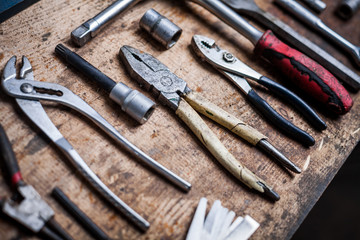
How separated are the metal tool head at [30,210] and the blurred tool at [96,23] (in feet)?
1.74

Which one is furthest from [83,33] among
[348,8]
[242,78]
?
[348,8]

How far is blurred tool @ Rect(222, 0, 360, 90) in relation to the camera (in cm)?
125

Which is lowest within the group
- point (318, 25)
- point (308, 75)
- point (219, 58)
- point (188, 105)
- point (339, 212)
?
point (339, 212)

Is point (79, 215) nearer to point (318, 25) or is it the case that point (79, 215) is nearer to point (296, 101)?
point (296, 101)

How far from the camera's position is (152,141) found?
1000 millimetres

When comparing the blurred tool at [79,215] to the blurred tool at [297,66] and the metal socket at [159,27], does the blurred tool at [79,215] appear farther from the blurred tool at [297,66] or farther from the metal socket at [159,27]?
the blurred tool at [297,66]

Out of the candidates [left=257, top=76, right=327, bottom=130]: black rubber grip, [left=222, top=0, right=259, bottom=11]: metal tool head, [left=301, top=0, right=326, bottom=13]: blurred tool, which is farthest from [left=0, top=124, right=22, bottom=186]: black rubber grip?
[left=301, top=0, right=326, bottom=13]: blurred tool

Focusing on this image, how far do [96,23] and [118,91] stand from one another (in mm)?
296

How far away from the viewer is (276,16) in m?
1.40

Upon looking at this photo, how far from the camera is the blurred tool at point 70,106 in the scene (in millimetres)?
858

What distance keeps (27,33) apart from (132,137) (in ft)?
1.72

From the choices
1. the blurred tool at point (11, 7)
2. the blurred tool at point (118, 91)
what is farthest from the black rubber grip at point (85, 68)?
the blurred tool at point (11, 7)

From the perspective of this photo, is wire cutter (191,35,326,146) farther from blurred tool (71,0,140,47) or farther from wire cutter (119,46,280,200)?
blurred tool (71,0,140,47)

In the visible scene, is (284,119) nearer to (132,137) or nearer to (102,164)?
(132,137)
